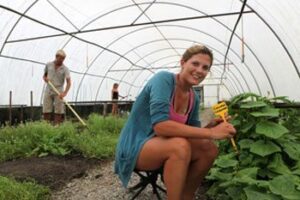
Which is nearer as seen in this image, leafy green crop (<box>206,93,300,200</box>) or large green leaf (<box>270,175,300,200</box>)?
large green leaf (<box>270,175,300,200</box>)

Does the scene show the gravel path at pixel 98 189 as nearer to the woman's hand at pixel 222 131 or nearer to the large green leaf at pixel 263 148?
the large green leaf at pixel 263 148

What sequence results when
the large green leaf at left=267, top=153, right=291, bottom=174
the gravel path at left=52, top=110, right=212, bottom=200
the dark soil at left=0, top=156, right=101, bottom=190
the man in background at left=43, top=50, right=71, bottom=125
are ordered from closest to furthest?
the large green leaf at left=267, top=153, right=291, bottom=174 → the gravel path at left=52, top=110, right=212, bottom=200 → the dark soil at left=0, top=156, right=101, bottom=190 → the man in background at left=43, top=50, right=71, bottom=125

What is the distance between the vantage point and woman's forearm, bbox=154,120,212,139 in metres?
2.19

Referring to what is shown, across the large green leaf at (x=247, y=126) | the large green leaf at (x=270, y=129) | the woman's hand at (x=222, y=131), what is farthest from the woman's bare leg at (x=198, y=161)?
the large green leaf at (x=247, y=126)

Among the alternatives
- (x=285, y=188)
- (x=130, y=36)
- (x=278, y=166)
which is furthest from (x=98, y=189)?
(x=130, y=36)

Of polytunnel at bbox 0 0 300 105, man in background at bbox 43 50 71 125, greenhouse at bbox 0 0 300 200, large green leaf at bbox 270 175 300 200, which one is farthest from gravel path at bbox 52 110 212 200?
polytunnel at bbox 0 0 300 105

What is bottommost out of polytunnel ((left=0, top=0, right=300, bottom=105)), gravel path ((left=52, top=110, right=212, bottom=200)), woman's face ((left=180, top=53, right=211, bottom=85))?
gravel path ((left=52, top=110, right=212, bottom=200))

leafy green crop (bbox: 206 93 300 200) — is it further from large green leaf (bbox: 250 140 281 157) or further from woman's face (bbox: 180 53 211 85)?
woman's face (bbox: 180 53 211 85)

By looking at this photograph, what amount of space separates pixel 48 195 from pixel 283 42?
5723 millimetres

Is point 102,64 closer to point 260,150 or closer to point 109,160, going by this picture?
point 109,160

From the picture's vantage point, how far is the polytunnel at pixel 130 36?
24.3 ft

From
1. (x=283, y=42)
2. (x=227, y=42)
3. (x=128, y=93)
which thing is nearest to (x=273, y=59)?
(x=283, y=42)

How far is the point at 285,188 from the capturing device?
2.22 metres

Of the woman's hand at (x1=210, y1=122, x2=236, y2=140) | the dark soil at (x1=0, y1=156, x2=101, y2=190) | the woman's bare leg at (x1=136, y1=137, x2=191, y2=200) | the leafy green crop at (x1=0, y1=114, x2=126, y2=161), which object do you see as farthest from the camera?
the leafy green crop at (x1=0, y1=114, x2=126, y2=161)
